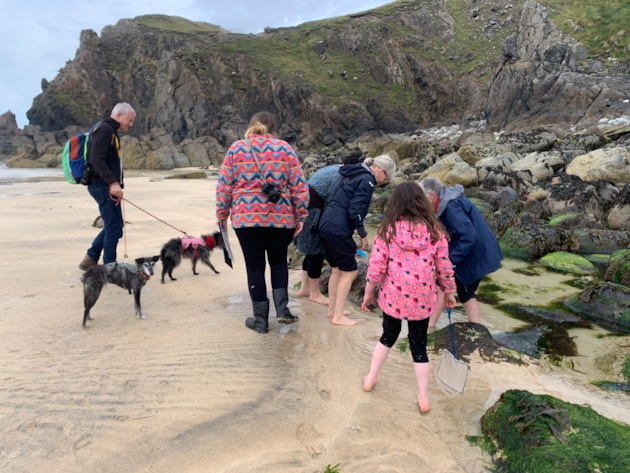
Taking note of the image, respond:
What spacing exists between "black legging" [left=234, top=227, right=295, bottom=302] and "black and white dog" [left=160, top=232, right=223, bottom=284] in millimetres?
2090

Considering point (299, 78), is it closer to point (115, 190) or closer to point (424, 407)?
point (115, 190)

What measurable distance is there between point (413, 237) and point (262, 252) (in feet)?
5.59

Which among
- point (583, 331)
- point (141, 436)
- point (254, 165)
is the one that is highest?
point (254, 165)

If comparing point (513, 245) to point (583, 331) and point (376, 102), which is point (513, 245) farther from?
point (376, 102)

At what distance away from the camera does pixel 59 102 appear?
71.2 m

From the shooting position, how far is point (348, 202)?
14.1 ft

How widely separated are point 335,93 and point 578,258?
226 ft

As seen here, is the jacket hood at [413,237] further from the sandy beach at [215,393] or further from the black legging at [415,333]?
the sandy beach at [215,393]

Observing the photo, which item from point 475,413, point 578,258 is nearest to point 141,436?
point 475,413

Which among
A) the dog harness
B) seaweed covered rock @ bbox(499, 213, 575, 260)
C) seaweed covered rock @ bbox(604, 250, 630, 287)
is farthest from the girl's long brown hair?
seaweed covered rock @ bbox(499, 213, 575, 260)

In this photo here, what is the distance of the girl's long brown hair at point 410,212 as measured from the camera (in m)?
3.04

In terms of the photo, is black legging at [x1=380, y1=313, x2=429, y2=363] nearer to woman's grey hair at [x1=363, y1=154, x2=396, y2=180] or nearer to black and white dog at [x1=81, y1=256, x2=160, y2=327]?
woman's grey hair at [x1=363, y1=154, x2=396, y2=180]

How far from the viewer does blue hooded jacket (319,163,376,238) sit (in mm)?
4207

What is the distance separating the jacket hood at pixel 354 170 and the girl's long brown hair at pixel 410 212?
47.3 inches
